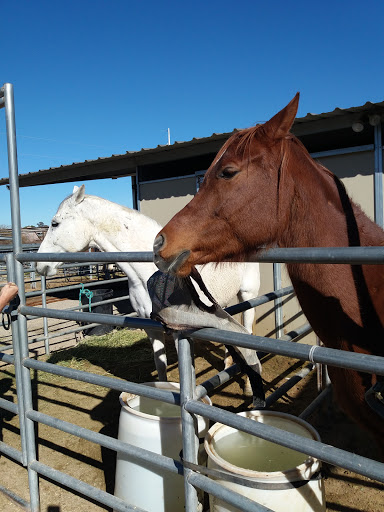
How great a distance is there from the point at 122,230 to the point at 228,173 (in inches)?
91.4

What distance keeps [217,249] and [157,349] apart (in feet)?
7.58

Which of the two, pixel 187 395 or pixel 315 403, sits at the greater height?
pixel 187 395

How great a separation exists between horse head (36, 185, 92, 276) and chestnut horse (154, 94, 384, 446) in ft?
8.24

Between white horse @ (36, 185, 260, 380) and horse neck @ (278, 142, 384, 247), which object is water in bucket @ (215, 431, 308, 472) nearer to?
horse neck @ (278, 142, 384, 247)

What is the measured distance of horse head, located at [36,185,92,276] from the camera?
3754 millimetres

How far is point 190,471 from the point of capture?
4.75 ft

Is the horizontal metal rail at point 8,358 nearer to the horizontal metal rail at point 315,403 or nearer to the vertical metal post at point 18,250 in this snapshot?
the vertical metal post at point 18,250

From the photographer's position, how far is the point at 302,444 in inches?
43.9

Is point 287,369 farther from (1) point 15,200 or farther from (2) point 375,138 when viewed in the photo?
(1) point 15,200

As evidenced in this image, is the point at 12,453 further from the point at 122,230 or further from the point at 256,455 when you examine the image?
the point at 122,230

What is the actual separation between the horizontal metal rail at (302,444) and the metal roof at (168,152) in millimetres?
2132

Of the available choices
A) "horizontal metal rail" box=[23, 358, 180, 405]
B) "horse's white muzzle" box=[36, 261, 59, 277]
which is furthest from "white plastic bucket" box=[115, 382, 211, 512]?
"horse's white muzzle" box=[36, 261, 59, 277]

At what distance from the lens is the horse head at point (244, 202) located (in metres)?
1.46

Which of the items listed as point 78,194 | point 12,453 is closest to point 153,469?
point 12,453
